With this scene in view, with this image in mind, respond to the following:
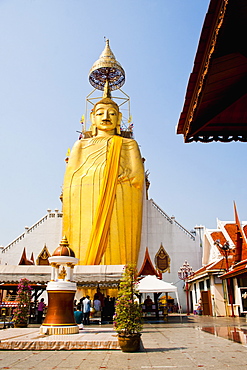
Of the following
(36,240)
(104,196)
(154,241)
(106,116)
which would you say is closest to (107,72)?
(106,116)

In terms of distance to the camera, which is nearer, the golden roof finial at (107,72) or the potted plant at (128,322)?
the potted plant at (128,322)

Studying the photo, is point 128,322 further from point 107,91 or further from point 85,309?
point 107,91

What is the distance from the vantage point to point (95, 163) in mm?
19781

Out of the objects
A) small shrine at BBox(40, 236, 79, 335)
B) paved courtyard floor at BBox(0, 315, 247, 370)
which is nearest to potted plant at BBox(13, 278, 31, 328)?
small shrine at BBox(40, 236, 79, 335)

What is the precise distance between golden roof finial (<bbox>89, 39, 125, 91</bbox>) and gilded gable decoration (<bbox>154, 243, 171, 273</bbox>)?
439 inches

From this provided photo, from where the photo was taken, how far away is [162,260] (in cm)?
2245

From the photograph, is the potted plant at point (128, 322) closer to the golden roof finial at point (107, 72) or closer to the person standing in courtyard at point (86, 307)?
the person standing in courtyard at point (86, 307)

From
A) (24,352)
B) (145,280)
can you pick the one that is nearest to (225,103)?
(24,352)

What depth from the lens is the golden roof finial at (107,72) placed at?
2361cm

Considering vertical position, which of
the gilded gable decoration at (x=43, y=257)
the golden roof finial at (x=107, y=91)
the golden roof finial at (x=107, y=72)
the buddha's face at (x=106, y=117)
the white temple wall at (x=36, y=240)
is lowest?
the gilded gable decoration at (x=43, y=257)

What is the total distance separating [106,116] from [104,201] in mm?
5314

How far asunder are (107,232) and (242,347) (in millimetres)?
12356

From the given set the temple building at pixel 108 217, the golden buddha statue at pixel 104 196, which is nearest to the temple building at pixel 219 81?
the temple building at pixel 108 217

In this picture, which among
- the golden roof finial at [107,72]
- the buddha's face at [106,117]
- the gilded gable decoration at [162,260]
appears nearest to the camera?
the buddha's face at [106,117]
